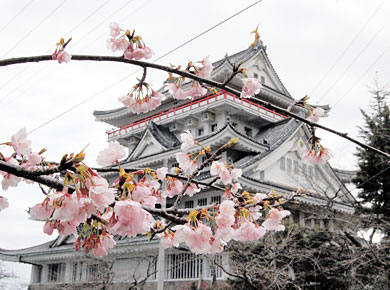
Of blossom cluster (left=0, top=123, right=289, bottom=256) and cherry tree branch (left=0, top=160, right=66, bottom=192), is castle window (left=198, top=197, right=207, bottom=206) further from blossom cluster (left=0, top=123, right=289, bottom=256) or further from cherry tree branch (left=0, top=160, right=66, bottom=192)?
cherry tree branch (left=0, top=160, right=66, bottom=192)

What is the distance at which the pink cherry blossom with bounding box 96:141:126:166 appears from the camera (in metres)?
1.89

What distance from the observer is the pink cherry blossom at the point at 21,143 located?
1.89m

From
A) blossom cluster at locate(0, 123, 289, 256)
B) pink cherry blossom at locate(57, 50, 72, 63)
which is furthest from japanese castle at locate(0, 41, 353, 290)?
pink cherry blossom at locate(57, 50, 72, 63)

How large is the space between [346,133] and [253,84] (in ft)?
2.35

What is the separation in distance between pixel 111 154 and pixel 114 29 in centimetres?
105

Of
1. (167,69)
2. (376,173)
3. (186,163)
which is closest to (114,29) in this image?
(167,69)

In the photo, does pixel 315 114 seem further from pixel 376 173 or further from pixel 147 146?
pixel 147 146

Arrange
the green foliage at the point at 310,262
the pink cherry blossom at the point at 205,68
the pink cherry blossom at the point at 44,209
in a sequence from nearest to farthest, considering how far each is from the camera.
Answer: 1. the pink cherry blossom at the point at 44,209
2. the pink cherry blossom at the point at 205,68
3. the green foliage at the point at 310,262

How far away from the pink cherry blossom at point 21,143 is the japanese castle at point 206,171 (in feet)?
38.3

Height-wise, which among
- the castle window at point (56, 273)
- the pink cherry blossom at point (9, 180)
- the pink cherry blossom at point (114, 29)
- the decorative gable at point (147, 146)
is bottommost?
the castle window at point (56, 273)

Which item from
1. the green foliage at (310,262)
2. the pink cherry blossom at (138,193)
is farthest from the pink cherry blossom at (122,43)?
the green foliage at (310,262)

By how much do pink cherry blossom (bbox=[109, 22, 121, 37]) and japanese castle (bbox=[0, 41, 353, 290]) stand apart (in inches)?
444

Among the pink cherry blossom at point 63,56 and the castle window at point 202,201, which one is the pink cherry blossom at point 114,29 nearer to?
the pink cherry blossom at point 63,56

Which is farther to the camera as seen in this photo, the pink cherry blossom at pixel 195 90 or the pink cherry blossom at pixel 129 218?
the pink cherry blossom at pixel 195 90
